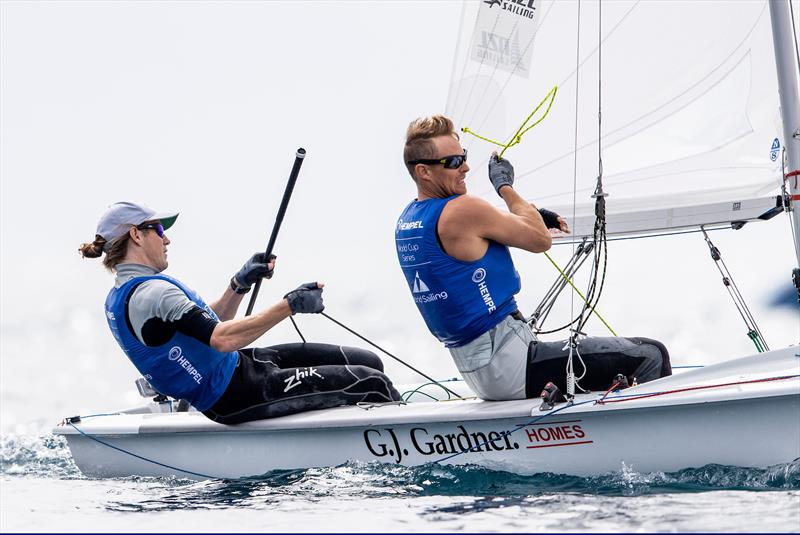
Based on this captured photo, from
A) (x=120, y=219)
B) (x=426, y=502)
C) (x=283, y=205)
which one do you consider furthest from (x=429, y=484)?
(x=283, y=205)

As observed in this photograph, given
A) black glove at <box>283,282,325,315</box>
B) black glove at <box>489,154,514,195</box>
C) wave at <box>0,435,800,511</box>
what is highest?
black glove at <box>489,154,514,195</box>

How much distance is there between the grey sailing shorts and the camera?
157 inches

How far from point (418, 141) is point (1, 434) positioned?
3.86 meters

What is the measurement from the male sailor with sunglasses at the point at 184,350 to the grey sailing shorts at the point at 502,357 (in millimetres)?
643

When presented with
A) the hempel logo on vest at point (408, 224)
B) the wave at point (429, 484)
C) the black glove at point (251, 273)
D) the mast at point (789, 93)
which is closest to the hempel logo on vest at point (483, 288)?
the hempel logo on vest at point (408, 224)

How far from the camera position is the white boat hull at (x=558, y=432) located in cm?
360

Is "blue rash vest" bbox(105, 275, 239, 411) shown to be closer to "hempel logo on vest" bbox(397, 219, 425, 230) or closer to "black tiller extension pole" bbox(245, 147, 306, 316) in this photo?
"black tiller extension pole" bbox(245, 147, 306, 316)

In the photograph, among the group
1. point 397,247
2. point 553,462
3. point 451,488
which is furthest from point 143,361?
point 553,462

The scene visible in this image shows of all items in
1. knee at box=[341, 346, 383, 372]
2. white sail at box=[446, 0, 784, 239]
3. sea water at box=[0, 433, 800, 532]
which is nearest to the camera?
sea water at box=[0, 433, 800, 532]

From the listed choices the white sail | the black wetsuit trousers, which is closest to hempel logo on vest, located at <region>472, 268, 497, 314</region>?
the black wetsuit trousers

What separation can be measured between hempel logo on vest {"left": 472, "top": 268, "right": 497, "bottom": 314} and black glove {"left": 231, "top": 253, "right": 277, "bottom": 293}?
1421 millimetres

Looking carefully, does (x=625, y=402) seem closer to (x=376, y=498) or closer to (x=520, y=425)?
(x=520, y=425)

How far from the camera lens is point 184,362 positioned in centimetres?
441

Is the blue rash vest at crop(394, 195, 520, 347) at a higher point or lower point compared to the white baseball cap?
lower
